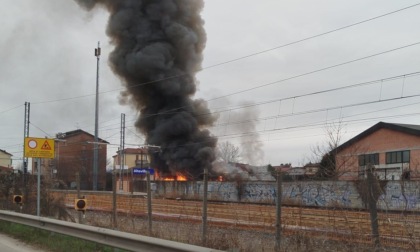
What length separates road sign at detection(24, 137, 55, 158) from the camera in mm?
14000

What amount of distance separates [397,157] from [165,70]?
25.5 metres

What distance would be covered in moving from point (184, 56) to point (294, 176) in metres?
32.3

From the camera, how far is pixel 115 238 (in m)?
7.93

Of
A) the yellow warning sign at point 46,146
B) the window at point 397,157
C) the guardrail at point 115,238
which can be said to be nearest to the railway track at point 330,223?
the guardrail at point 115,238

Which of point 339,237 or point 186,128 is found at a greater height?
point 186,128

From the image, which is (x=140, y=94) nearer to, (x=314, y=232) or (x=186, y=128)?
(x=186, y=128)

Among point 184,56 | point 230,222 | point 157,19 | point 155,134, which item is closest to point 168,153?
point 155,134

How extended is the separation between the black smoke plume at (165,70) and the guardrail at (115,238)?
3863 cm


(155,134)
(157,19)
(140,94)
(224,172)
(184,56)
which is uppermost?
(157,19)

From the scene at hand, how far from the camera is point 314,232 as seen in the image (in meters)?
9.00

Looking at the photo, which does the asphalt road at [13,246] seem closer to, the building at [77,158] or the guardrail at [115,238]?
the guardrail at [115,238]

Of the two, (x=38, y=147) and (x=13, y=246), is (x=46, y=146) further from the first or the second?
(x=13, y=246)

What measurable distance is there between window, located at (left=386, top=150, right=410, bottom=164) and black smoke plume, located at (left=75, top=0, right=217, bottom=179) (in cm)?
1887

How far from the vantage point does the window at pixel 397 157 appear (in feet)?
150
